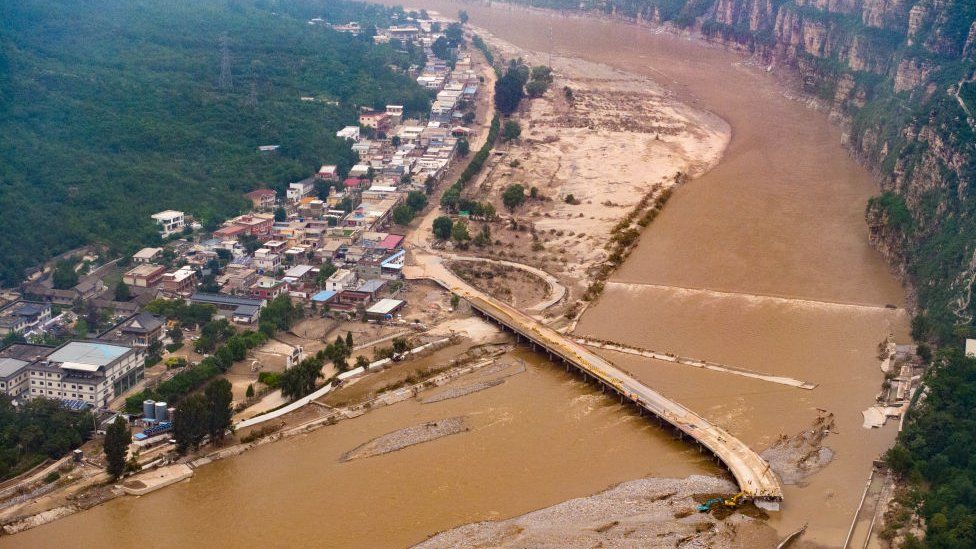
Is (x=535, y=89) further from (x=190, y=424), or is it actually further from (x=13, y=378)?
(x=190, y=424)

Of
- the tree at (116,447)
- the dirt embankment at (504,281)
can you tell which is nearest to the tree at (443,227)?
the dirt embankment at (504,281)

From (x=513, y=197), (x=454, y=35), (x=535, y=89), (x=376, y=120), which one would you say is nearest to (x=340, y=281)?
(x=513, y=197)

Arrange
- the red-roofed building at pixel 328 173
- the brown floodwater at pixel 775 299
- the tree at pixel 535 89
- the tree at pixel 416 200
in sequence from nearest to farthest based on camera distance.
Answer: the brown floodwater at pixel 775 299 → the tree at pixel 416 200 → the red-roofed building at pixel 328 173 → the tree at pixel 535 89

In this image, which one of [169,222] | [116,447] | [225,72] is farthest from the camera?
[225,72]

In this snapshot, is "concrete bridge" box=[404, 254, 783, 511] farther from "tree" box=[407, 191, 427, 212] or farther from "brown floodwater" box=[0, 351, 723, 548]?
"tree" box=[407, 191, 427, 212]

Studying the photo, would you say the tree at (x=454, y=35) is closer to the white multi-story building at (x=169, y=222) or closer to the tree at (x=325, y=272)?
the white multi-story building at (x=169, y=222)

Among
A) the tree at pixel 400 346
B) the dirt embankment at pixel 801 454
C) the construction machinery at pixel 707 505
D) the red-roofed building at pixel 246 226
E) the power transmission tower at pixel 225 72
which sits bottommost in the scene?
the tree at pixel 400 346

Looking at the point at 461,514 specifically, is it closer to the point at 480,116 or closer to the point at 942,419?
the point at 942,419
